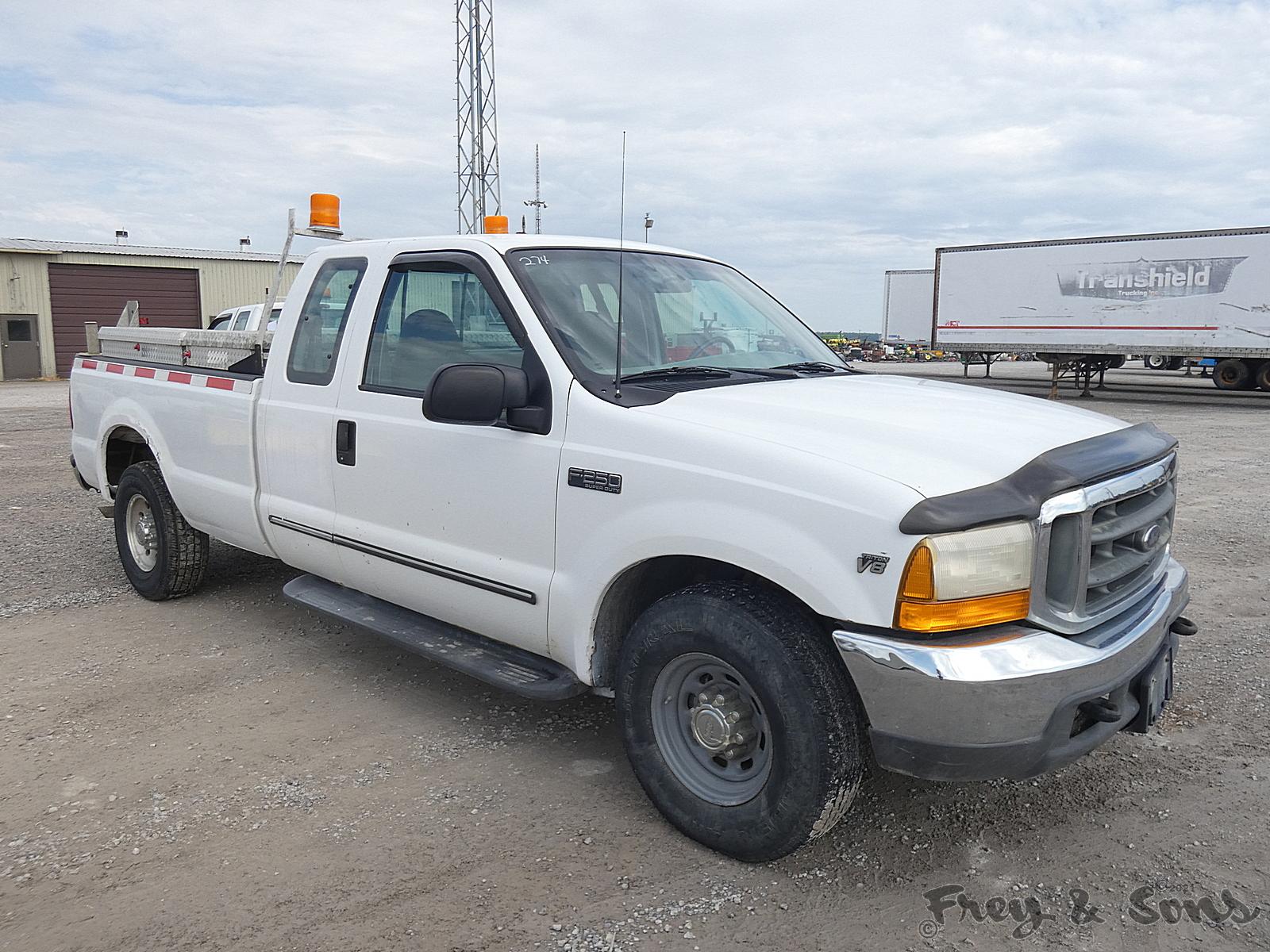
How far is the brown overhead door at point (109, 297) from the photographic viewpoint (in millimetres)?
28031

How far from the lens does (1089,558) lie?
2.67 m

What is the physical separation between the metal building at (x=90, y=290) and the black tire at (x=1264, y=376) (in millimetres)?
24016

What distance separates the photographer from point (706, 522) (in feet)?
9.37

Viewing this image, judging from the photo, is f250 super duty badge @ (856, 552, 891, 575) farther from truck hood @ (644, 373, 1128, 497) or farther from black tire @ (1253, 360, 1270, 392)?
black tire @ (1253, 360, 1270, 392)

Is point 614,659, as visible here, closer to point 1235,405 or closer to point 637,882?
point 637,882

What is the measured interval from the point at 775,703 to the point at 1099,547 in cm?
104

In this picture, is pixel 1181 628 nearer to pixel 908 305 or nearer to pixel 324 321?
pixel 324 321

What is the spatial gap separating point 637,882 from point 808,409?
1530mm

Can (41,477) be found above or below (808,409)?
below

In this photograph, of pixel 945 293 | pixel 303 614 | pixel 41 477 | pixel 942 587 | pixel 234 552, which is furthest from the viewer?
pixel 945 293

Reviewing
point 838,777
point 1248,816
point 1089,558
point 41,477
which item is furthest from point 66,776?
point 41,477

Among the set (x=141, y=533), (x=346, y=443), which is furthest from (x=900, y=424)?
(x=141, y=533)

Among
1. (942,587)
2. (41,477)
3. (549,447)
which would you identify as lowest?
(41,477)

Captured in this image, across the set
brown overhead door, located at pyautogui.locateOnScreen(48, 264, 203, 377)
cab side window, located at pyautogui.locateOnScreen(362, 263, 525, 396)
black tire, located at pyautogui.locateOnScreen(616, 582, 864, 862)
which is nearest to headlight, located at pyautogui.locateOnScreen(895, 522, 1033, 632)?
black tire, located at pyautogui.locateOnScreen(616, 582, 864, 862)
